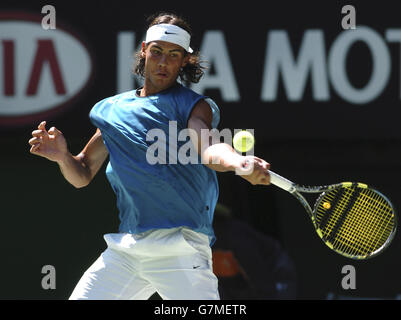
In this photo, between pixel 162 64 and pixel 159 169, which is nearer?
pixel 159 169

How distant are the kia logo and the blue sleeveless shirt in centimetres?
244

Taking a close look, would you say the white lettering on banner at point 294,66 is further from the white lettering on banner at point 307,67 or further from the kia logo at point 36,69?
the kia logo at point 36,69

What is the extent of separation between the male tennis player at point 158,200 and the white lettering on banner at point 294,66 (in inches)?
90.2

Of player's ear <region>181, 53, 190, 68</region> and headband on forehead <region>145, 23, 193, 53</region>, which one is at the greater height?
headband on forehead <region>145, 23, 193, 53</region>

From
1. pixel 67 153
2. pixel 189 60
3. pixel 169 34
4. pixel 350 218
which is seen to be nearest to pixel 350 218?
pixel 350 218

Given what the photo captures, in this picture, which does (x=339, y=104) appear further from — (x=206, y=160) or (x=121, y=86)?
(x=206, y=160)

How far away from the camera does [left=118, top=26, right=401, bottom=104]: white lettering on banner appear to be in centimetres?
607

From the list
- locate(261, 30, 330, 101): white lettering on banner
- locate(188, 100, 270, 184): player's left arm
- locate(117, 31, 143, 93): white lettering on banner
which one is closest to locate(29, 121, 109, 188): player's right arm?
locate(188, 100, 270, 184): player's left arm

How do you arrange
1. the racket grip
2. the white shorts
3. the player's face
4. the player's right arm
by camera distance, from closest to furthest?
the racket grip < the white shorts < the player's face < the player's right arm

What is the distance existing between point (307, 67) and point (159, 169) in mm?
2621

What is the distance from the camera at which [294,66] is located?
6.07m

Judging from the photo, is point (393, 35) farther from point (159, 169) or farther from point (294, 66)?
point (159, 169)

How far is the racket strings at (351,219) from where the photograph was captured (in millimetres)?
3863

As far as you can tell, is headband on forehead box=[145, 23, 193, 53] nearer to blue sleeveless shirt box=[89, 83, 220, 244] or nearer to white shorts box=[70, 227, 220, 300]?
blue sleeveless shirt box=[89, 83, 220, 244]
